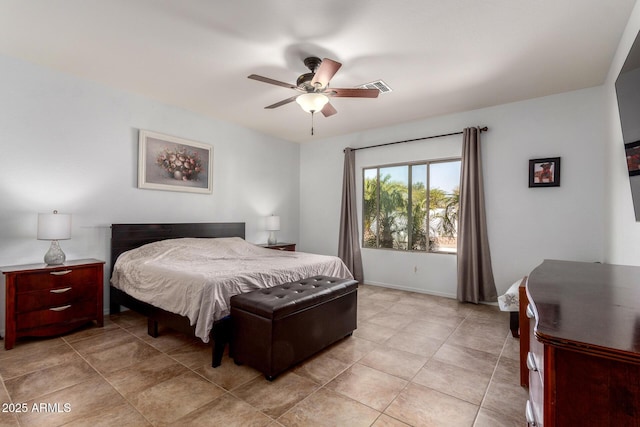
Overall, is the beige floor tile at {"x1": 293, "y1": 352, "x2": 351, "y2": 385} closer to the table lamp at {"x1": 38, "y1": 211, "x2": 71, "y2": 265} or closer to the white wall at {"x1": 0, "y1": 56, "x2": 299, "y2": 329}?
the table lamp at {"x1": 38, "y1": 211, "x2": 71, "y2": 265}

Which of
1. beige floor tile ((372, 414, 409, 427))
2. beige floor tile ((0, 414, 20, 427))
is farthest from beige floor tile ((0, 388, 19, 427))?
beige floor tile ((372, 414, 409, 427))

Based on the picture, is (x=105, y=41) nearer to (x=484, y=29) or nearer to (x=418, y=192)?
(x=484, y=29)

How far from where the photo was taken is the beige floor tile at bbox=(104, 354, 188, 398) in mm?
2070

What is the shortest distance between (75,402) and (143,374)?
16.2 inches

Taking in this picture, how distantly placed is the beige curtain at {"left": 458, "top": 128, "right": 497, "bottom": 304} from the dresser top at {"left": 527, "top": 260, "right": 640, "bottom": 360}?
8.67 feet

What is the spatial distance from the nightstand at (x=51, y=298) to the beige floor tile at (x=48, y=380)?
0.71 meters

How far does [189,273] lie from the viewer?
2619 mm

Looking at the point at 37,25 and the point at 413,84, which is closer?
the point at 37,25

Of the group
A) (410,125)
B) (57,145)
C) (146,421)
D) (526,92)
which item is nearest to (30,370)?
(146,421)

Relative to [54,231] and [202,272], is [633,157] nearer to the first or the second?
[202,272]

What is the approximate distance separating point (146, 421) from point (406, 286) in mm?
4003

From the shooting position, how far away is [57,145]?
3.23 metres

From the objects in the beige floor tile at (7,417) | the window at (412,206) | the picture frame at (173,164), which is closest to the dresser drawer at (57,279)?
the beige floor tile at (7,417)

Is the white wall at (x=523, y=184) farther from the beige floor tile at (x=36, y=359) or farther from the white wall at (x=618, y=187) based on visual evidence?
the beige floor tile at (x=36, y=359)
